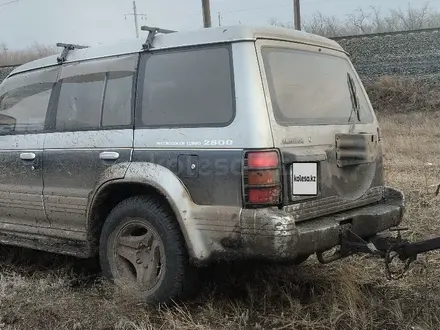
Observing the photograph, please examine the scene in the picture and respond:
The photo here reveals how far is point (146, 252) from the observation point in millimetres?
4008

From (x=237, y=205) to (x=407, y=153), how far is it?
28.1 feet

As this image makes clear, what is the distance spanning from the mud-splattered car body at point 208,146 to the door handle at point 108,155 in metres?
0.01

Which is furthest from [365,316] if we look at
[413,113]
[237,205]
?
[413,113]

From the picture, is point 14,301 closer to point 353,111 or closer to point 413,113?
point 353,111

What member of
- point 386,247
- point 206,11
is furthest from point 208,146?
point 206,11

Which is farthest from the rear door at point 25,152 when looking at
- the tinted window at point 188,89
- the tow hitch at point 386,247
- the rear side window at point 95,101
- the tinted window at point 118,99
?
the tow hitch at point 386,247

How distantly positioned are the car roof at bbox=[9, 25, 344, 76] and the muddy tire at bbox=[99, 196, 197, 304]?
1092 mm

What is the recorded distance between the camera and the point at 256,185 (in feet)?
11.3

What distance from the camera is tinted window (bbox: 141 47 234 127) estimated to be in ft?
12.1

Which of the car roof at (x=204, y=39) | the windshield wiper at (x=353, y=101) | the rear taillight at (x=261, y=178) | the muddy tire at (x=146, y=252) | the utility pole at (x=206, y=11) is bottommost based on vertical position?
the muddy tire at (x=146, y=252)

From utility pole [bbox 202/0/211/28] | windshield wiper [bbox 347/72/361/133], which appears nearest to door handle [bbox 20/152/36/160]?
windshield wiper [bbox 347/72/361/133]

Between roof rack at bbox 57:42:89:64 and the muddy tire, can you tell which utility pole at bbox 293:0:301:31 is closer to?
roof rack at bbox 57:42:89:64

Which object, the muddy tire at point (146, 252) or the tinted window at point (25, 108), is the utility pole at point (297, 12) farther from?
the muddy tire at point (146, 252)

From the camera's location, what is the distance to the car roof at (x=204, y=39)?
3.69 m
